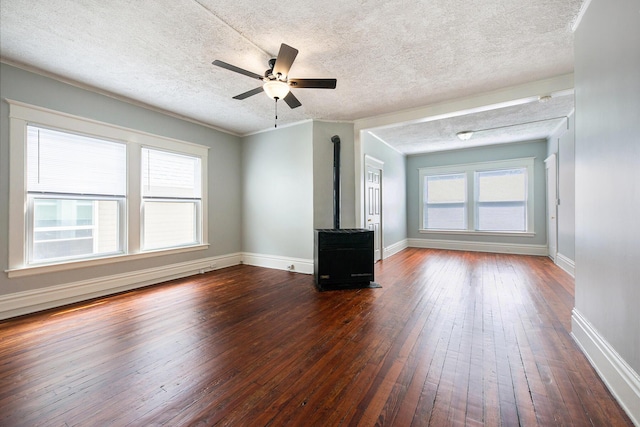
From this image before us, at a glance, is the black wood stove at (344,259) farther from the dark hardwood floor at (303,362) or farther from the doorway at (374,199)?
the doorway at (374,199)

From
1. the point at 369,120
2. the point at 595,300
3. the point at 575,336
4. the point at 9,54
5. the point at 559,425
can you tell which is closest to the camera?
the point at 559,425

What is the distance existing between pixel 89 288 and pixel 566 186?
776cm

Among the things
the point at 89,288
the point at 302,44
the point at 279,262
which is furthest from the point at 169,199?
the point at 302,44

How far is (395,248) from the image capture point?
22.5 feet

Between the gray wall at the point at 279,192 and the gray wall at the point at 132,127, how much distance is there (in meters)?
0.30

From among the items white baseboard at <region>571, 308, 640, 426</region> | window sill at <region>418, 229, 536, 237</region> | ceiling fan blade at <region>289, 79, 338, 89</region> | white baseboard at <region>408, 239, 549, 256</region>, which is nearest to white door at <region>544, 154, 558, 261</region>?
white baseboard at <region>408, 239, 549, 256</region>

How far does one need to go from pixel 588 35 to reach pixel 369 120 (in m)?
2.94

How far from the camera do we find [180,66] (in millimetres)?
2947

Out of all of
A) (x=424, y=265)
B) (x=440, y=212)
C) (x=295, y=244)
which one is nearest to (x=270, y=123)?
(x=295, y=244)

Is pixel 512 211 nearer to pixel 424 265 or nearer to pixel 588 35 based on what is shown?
pixel 424 265

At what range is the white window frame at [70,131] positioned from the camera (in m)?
2.87

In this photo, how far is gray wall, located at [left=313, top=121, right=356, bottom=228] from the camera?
4738 mm

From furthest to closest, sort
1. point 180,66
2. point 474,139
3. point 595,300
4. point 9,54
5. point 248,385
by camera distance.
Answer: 1. point 474,139
2. point 180,66
3. point 9,54
4. point 595,300
5. point 248,385

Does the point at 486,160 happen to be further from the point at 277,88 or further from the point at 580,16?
the point at 277,88
